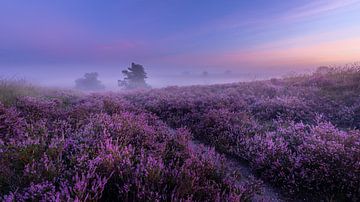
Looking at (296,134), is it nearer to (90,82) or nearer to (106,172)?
(106,172)

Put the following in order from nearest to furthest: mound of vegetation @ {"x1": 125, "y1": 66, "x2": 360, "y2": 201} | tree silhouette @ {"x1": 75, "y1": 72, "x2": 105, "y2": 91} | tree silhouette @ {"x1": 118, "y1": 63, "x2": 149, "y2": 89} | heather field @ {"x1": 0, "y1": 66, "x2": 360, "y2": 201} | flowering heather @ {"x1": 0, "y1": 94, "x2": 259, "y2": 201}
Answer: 1. flowering heather @ {"x1": 0, "y1": 94, "x2": 259, "y2": 201}
2. heather field @ {"x1": 0, "y1": 66, "x2": 360, "y2": 201}
3. mound of vegetation @ {"x1": 125, "y1": 66, "x2": 360, "y2": 201}
4. tree silhouette @ {"x1": 118, "y1": 63, "x2": 149, "y2": 89}
5. tree silhouette @ {"x1": 75, "y1": 72, "x2": 105, "y2": 91}

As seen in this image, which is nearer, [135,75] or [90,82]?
[135,75]

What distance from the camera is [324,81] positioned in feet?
38.1

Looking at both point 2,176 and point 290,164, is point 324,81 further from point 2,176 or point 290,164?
point 2,176

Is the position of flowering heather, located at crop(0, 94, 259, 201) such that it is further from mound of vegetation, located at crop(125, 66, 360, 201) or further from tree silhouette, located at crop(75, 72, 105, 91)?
tree silhouette, located at crop(75, 72, 105, 91)

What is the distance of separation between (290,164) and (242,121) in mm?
2618

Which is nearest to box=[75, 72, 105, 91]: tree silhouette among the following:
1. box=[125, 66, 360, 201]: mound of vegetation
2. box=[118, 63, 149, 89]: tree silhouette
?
box=[118, 63, 149, 89]: tree silhouette

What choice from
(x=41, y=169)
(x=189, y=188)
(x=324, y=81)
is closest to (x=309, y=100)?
(x=324, y=81)

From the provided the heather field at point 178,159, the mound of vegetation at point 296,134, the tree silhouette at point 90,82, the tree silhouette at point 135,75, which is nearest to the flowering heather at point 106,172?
the heather field at point 178,159

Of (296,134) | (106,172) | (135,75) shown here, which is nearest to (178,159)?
(106,172)

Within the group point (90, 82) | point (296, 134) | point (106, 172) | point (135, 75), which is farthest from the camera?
point (90, 82)

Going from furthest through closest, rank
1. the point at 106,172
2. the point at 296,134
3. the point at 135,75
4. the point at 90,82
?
the point at 90,82 < the point at 135,75 < the point at 296,134 < the point at 106,172

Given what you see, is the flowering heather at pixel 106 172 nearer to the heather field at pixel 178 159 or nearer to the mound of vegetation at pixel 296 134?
the heather field at pixel 178 159

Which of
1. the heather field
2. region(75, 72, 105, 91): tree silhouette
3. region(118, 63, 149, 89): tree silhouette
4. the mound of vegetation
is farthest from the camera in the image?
region(75, 72, 105, 91): tree silhouette
